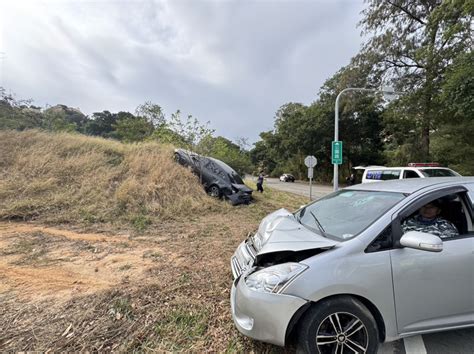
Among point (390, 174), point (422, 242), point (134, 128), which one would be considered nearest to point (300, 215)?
point (422, 242)

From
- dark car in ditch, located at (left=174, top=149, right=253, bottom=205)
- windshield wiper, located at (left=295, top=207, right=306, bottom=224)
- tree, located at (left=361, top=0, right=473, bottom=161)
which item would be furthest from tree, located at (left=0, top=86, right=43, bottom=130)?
tree, located at (left=361, top=0, right=473, bottom=161)

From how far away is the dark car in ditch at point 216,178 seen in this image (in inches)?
412

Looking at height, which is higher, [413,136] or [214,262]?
[413,136]

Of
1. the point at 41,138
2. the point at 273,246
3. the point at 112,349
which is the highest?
the point at 41,138

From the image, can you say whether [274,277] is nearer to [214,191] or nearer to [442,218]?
[442,218]

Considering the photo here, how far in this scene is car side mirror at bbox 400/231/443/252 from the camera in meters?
1.93

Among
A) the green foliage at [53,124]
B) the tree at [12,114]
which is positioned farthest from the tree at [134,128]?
the tree at [12,114]

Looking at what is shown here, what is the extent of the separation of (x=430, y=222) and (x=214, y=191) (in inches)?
334

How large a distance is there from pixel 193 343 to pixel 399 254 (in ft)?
6.29

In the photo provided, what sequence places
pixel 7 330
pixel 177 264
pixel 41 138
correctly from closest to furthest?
pixel 7 330 → pixel 177 264 → pixel 41 138

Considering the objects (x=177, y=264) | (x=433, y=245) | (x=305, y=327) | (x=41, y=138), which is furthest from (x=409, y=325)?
(x=41, y=138)

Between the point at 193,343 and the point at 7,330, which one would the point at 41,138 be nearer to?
the point at 7,330

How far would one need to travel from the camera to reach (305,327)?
77.7 inches

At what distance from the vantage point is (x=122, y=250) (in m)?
4.83
